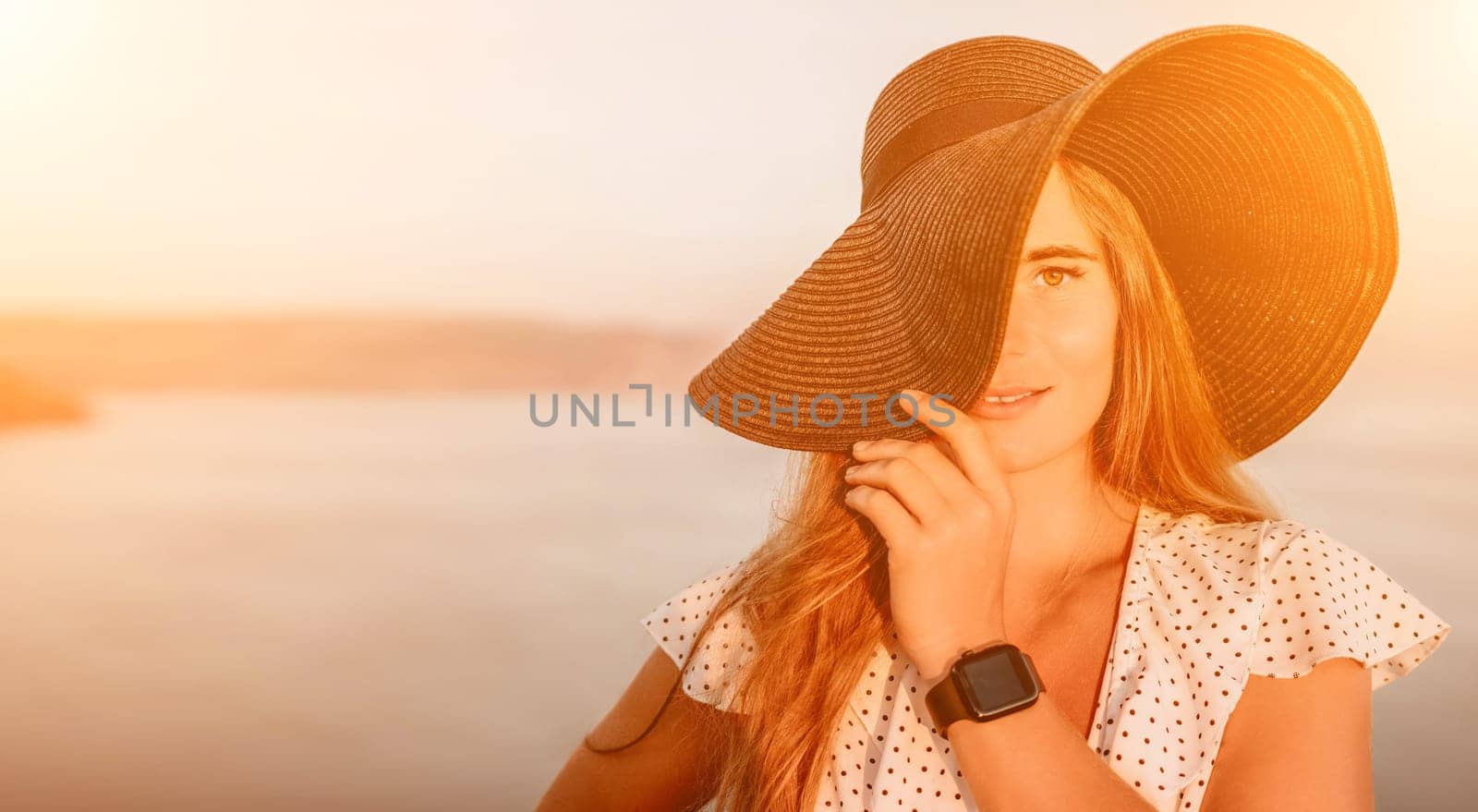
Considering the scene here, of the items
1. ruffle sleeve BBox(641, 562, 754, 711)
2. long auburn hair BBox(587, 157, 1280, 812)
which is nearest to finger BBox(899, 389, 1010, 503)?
long auburn hair BBox(587, 157, 1280, 812)

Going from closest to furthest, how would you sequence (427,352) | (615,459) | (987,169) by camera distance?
1. (987,169)
2. (615,459)
3. (427,352)

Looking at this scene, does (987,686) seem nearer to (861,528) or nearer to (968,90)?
(861,528)

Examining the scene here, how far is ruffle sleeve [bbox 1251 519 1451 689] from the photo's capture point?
53.2 inches

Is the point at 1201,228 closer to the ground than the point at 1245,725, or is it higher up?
higher up

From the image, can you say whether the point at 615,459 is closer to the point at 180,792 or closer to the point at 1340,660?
the point at 180,792

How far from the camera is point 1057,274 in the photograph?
1.50 meters

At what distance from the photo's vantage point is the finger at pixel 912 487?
1.32 m

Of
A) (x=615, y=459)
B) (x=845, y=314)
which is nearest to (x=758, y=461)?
(x=615, y=459)

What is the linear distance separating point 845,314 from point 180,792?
2.69 meters

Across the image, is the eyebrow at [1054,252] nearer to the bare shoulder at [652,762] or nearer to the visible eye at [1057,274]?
the visible eye at [1057,274]

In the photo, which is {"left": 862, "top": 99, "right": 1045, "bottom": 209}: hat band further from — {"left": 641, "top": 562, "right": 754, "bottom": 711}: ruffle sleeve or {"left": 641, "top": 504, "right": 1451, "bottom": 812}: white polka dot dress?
{"left": 641, "top": 562, "right": 754, "bottom": 711}: ruffle sleeve

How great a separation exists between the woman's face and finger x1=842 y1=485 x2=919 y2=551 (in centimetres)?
22

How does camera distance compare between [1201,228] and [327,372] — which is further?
[327,372]

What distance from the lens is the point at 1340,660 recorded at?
135 centimetres
